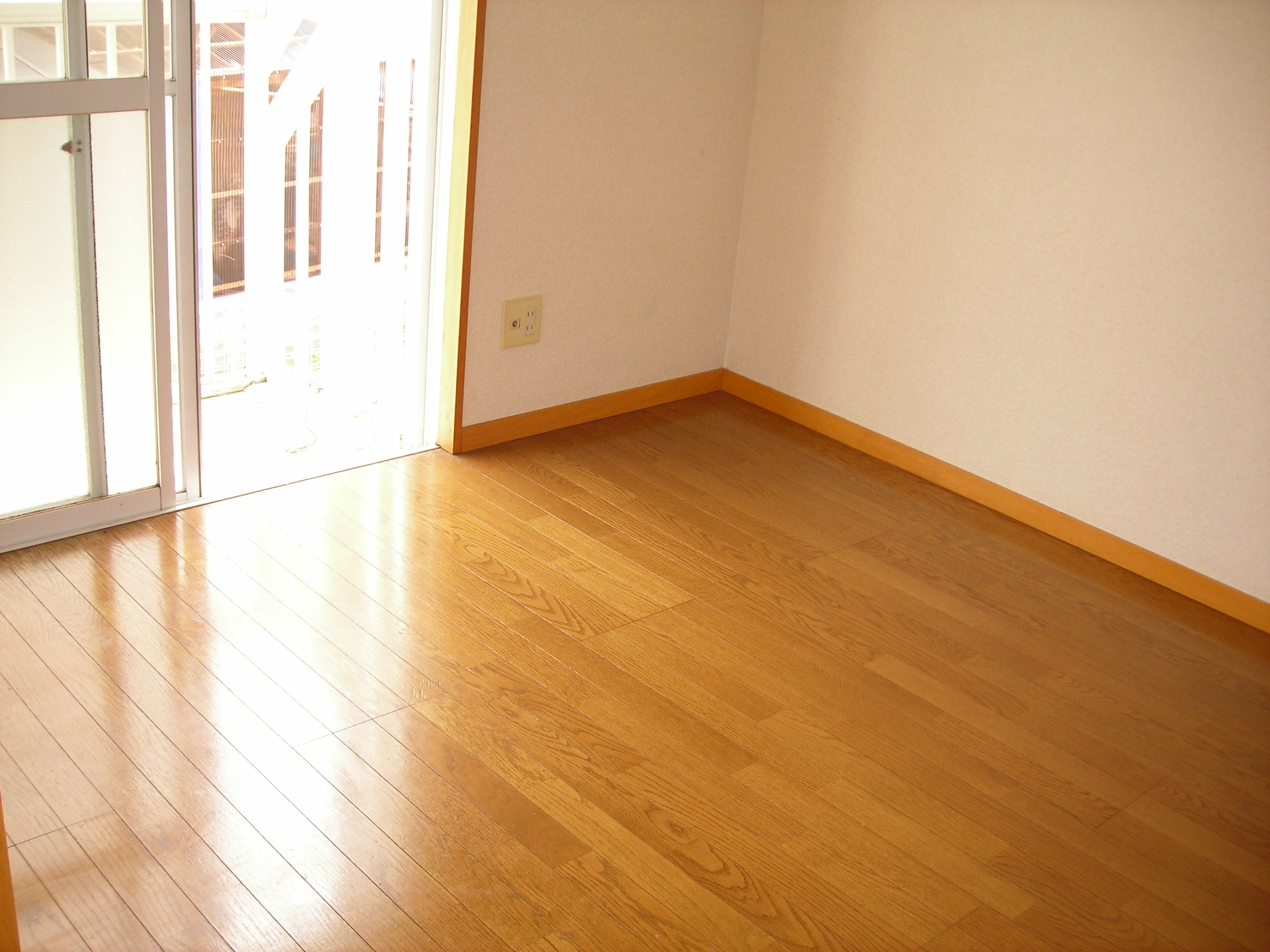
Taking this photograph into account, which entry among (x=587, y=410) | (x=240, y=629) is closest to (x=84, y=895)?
(x=240, y=629)

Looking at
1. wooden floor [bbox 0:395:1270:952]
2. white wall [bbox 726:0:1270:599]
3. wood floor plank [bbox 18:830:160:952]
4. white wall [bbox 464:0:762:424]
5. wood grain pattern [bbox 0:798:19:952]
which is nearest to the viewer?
wood grain pattern [bbox 0:798:19:952]

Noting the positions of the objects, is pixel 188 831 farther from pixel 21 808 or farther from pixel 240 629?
pixel 240 629

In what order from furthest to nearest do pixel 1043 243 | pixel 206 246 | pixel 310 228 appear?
pixel 310 228 → pixel 206 246 → pixel 1043 243

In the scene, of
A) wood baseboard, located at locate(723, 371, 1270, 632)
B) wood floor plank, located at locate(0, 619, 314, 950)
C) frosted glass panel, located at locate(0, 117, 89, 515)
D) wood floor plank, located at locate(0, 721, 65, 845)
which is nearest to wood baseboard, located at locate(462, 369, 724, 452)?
wood baseboard, located at locate(723, 371, 1270, 632)

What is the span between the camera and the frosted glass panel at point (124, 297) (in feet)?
7.53

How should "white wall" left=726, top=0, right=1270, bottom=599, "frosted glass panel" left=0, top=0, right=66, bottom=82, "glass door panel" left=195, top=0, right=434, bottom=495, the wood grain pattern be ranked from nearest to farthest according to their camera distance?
the wood grain pattern → "frosted glass panel" left=0, top=0, right=66, bottom=82 → "white wall" left=726, top=0, right=1270, bottom=599 → "glass door panel" left=195, top=0, right=434, bottom=495

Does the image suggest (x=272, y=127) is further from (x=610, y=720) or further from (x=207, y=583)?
(x=610, y=720)

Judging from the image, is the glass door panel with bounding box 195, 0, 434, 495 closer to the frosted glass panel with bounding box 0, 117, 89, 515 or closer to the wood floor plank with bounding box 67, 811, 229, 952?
the frosted glass panel with bounding box 0, 117, 89, 515

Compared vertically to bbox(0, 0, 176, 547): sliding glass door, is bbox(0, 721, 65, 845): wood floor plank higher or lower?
lower

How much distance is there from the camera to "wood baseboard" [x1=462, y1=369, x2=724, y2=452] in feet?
10.2

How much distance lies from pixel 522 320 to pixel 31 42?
4.16ft

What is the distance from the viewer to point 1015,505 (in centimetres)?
304

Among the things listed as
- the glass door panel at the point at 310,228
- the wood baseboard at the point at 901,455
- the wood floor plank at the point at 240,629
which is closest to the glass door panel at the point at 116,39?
the glass door panel at the point at 310,228

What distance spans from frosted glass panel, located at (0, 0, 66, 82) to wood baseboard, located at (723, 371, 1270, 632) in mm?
2023
